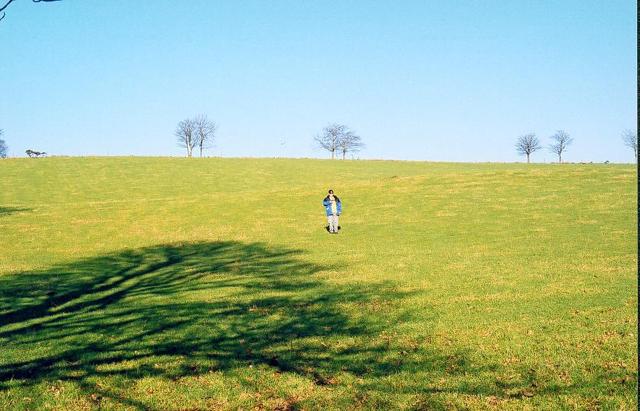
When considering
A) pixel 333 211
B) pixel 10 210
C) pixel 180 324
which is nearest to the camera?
pixel 180 324

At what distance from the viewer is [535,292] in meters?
14.4

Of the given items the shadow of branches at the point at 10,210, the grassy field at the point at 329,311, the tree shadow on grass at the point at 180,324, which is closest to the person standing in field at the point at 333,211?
the grassy field at the point at 329,311

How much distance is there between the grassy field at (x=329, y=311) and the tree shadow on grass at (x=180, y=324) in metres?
0.06

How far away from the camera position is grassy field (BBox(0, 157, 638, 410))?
8578 mm

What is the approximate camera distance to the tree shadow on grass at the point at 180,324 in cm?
971

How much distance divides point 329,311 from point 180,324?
378 centimetres

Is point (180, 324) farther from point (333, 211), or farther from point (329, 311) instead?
point (333, 211)

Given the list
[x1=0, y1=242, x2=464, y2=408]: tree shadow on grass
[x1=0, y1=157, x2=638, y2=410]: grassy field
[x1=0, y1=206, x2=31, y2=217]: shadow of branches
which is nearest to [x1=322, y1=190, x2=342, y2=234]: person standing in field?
[x1=0, y1=157, x2=638, y2=410]: grassy field

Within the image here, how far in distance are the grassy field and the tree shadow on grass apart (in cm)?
6

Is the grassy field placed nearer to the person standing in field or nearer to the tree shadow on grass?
the tree shadow on grass

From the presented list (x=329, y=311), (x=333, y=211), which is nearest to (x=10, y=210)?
(x=333, y=211)

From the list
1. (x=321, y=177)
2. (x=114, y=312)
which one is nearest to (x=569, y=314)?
(x=114, y=312)

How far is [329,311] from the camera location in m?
13.5

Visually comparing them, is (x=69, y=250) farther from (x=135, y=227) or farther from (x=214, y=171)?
(x=214, y=171)
